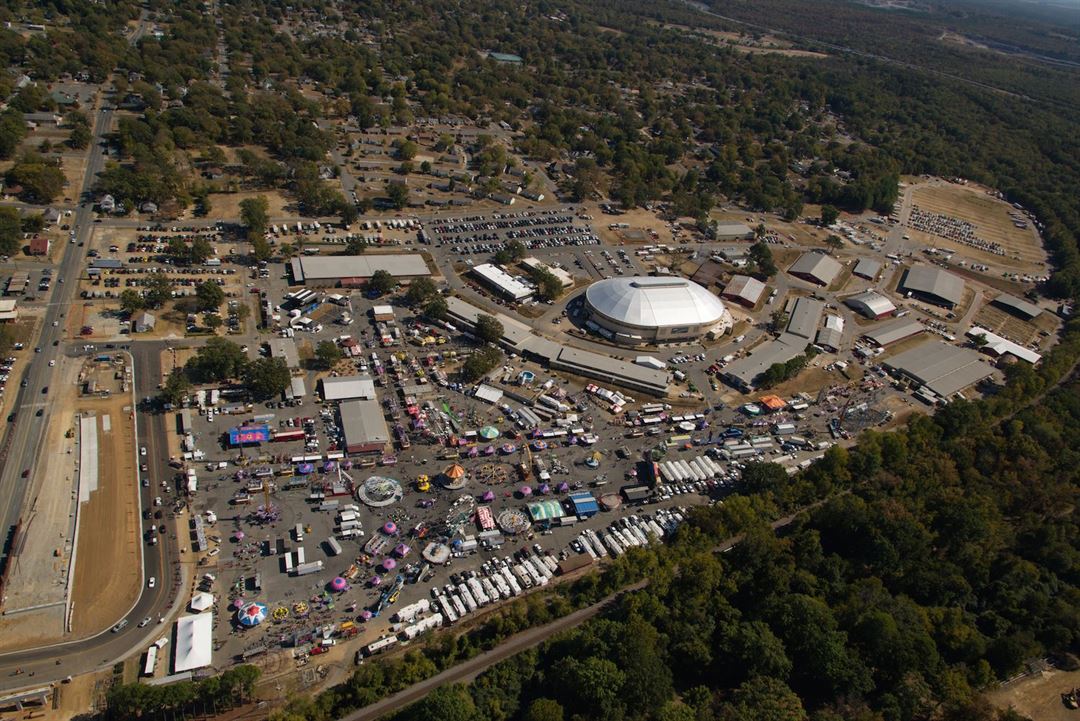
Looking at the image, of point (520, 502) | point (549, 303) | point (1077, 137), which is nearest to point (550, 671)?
point (520, 502)

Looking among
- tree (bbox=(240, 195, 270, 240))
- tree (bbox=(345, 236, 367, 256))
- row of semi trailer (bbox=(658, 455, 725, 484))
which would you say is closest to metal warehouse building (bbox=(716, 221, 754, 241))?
row of semi trailer (bbox=(658, 455, 725, 484))

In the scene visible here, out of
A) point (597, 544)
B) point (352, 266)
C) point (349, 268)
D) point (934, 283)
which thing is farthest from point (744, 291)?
point (349, 268)

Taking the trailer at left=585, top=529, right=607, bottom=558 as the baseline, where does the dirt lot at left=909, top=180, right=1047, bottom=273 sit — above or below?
below

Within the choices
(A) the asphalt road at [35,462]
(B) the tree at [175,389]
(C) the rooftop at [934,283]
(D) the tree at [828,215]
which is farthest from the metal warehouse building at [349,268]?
(D) the tree at [828,215]

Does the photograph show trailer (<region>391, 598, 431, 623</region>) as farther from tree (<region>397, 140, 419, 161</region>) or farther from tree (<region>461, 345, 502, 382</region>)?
tree (<region>397, 140, 419, 161</region>)

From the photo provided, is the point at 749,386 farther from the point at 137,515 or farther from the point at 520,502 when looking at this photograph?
the point at 137,515

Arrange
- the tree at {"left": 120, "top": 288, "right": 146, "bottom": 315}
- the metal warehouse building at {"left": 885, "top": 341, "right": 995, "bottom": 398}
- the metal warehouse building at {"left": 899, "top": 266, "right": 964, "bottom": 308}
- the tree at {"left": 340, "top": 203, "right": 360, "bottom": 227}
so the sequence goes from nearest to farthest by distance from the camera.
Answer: the tree at {"left": 120, "top": 288, "right": 146, "bottom": 315}
the metal warehouse building at {"left": 885, "top": 341, "right": 995, "bottom": 398}
the tree at {"left": 340, "top": 203, "right": 360, "bottom": 227}
the metal warehouse building at {"left": 899, "top": 266, "right": 964, "bottom": 308}
